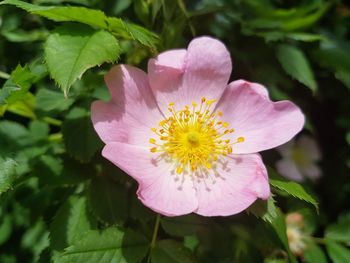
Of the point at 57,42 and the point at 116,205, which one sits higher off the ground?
the point at 57,42

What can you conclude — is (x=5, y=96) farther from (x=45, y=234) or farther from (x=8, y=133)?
(x=45, y=234)

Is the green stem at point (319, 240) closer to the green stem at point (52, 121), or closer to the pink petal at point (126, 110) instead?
the pink petal at point (126, 110)

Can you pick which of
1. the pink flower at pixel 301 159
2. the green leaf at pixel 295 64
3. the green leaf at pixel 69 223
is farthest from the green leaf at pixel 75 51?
the pink flower at pixel 301 159

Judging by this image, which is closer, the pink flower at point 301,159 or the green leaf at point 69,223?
the green leaf at point 69,223

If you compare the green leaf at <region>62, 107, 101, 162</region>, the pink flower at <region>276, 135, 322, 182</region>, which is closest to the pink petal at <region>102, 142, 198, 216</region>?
the green leaf at <region>62, 107, 101, 162</region>

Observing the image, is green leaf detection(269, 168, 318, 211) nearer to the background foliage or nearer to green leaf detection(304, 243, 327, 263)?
the background foliage

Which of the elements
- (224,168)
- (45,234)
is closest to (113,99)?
(224,168)
